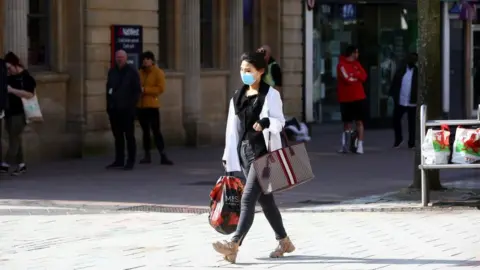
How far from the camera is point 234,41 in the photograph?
2412 cm

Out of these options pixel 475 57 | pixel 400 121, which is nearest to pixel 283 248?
pixel 400 121

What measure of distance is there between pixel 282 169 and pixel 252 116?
50 cm

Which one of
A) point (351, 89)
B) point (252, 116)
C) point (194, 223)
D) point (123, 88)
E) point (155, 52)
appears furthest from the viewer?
point (155, 52)

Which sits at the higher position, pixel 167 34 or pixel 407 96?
pixel 167 34

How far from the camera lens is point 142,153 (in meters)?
21.5

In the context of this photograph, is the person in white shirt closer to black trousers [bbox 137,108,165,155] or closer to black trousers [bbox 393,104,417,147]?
black trousers [bbox 393,104,417,147]

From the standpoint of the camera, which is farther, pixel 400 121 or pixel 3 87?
pixel 400 121

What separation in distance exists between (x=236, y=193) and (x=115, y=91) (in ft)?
27.7

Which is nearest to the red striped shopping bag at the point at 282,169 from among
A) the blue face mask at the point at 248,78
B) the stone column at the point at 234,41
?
the blue face mask at the point at 248,78

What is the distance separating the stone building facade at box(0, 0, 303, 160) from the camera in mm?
19859

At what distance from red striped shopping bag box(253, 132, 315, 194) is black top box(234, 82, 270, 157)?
0.14 meters

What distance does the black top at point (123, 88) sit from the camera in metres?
18.5

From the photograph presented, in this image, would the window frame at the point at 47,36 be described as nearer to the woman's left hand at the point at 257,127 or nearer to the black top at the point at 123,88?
the black top at the point at 123,88

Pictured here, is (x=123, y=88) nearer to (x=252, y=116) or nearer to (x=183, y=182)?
(x=183, y=182)
